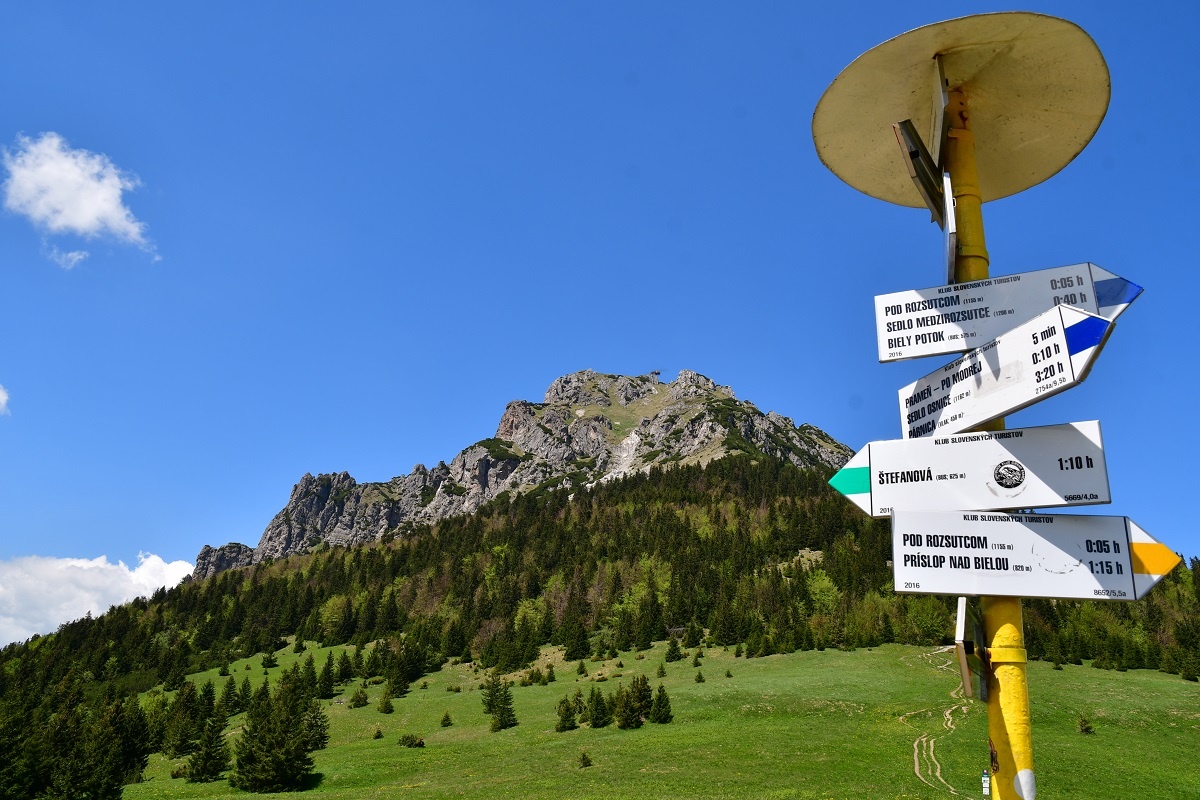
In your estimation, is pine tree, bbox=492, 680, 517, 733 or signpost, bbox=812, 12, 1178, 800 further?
pine tree, bbox=492, 680, 517, 733

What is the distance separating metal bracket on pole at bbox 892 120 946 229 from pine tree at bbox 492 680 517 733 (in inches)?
1974

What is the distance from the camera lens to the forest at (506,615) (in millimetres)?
48812

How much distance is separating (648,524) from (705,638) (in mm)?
54316

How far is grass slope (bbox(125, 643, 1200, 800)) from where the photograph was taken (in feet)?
92.4

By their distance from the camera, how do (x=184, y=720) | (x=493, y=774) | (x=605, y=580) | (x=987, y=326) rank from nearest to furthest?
(x=987, y=326) → (x=493, y=774) → (x=184, y=720) → (x=605, y=580)

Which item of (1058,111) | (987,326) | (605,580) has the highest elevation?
(1058,111)

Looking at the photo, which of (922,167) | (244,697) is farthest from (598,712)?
(922,167)

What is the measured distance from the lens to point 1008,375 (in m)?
3.89

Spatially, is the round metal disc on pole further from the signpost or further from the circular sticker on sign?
the circular sticker on sign

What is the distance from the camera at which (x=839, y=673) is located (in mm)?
55438

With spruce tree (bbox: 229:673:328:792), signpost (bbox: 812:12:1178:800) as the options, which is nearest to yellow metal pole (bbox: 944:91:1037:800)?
signpost (bbox: 812:12:1178:800)

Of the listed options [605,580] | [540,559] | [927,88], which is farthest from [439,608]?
[927,88]

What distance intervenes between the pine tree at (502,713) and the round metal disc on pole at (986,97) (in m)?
49.8

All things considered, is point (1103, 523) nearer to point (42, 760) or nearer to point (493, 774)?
point (493, 774)
